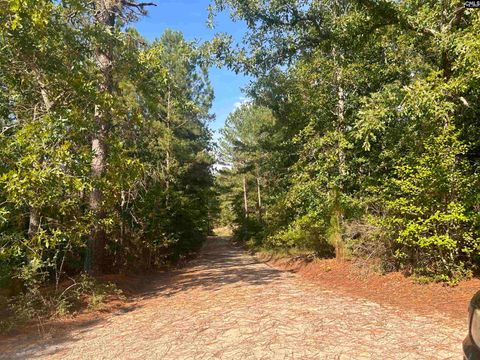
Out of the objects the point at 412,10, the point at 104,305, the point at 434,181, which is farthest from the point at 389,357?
the point at 412,10

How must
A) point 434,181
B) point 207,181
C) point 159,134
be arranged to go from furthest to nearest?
point 207,181 < point 159,134 < point 434,181

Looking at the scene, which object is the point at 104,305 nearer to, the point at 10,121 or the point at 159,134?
the point at 10,121

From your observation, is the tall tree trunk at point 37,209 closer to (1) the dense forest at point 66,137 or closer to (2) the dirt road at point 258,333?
(1) the dense forest at point 66,137

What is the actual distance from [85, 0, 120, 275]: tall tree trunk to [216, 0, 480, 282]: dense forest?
3.24 meters

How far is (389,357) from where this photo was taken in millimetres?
4168

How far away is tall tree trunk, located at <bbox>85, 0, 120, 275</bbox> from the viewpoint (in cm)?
860

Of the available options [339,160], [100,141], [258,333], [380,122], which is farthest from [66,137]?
[339,160]

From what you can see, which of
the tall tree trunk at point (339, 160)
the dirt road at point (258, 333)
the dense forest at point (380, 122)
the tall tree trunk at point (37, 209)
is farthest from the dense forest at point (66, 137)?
the tall tree trunk at point (339, 160)

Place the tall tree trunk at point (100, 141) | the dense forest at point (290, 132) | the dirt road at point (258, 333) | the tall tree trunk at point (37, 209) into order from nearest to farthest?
the dirt road at point (258, 333) → the dense forest at point (290, 132) → the tall tree trunk at point (37, 209) → the tall tree trunk at point (100, 141)

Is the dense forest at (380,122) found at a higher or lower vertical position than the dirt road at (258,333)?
higher

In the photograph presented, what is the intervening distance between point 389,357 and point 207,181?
17956mm

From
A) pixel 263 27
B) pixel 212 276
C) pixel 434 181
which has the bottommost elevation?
pixel 212 276

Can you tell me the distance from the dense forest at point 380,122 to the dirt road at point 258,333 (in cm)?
199

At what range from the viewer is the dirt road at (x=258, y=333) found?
4496 millimetres
